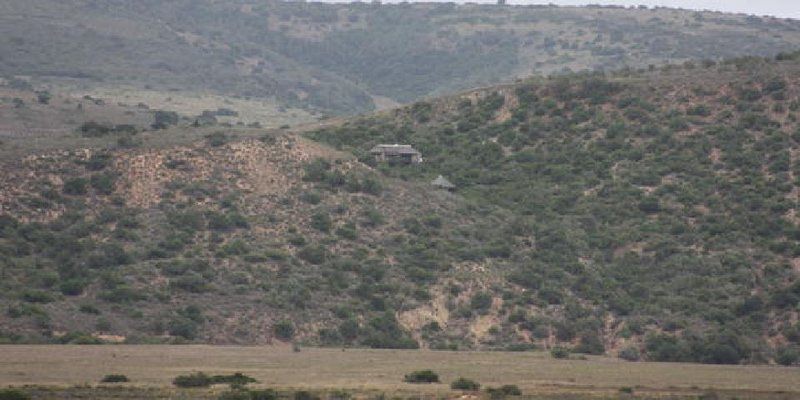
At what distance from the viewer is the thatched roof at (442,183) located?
305 feet

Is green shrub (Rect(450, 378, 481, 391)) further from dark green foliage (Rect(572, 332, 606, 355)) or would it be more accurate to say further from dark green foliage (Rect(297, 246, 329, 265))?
dark green foliage (Rect(297, 246, 329, 265))

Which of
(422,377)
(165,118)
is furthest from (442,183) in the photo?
(165,118)

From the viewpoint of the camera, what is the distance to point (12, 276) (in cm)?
6894

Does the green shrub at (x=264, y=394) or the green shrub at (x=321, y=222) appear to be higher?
the green shrub at (x=264, y=394)

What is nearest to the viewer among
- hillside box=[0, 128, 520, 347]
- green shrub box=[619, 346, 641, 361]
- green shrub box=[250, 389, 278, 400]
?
green shrub box=[250, 389, 278, 400]

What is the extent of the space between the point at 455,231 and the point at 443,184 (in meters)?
8.77

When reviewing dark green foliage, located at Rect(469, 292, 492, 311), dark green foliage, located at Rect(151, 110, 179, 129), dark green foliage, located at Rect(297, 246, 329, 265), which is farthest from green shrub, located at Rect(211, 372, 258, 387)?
dark green foliage, located at Rect(151, 110, 179, 129)

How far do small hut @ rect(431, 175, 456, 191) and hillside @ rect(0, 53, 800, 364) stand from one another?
694 mm

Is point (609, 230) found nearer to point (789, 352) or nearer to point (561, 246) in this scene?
point (561, 246)

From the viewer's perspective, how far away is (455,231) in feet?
279

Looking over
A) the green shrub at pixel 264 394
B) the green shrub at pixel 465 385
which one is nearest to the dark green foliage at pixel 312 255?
the green shrub at pixel 465 385

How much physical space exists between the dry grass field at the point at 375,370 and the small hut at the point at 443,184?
28.5 metres

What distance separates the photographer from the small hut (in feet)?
305

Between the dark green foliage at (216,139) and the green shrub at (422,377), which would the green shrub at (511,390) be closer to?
the green shrub at (422,377)
